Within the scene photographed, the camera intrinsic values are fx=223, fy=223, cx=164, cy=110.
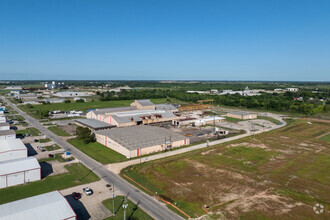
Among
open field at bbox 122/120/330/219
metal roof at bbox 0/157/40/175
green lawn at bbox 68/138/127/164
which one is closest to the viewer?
open field at bbox 122/120/330/219

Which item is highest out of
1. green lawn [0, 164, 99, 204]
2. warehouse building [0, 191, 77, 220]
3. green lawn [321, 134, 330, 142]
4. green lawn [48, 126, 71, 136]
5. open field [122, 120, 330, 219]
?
warehouse building [0, 191, 77, 220]

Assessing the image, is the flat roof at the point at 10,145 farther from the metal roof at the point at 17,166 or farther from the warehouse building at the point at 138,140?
the warehouse building at the point at 138,140

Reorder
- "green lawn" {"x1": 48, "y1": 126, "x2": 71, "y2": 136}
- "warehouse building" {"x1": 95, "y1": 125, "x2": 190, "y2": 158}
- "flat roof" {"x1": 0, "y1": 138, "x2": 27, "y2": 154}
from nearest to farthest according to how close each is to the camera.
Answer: "flat roof" {"x1": 0, "y1": 138, "x2": 27, "y2": 154}
"warehouse building" {"x1": 95, "y1": 125, "x2": 190, "y2": 158}
"green lawn" {"x1": 48, "y1": 126, "x2": 71, "y2": 136}

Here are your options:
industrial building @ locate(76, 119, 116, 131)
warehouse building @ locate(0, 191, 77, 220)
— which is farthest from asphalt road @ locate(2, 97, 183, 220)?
industrial building @ locate(76, 119, 116, 131)

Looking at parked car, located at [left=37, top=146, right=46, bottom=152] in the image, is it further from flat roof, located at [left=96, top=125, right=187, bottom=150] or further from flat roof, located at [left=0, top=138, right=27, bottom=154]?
flat roof, located at [left=96, top=125, right=187, bottom=150]

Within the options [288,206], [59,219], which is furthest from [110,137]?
[288,206]

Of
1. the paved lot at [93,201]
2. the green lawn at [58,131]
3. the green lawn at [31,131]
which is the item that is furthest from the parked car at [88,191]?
the green lawn at [31,131]

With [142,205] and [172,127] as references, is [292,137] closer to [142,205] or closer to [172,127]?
[172,127]
